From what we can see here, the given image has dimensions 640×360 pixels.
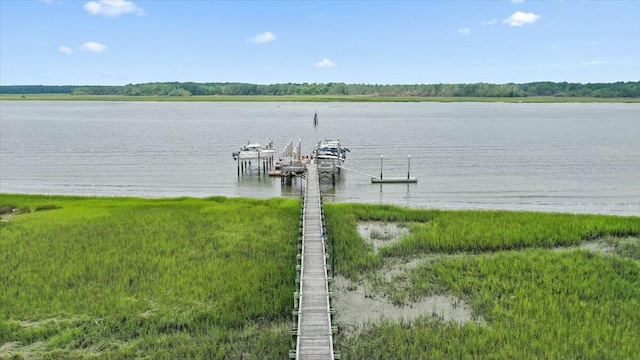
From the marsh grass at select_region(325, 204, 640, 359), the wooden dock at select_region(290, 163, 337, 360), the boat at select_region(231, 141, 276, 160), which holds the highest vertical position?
the boat at select_region(231, 141, 276, 160)

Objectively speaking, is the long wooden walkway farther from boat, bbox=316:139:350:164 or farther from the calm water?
boat, bbox=316:139:350:164

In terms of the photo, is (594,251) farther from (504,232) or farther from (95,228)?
(95,228)

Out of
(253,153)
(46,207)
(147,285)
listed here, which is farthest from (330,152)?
(147,285)

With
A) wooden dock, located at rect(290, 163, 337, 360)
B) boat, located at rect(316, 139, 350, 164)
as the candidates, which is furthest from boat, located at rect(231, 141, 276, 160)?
wooden dock, located at rect(290, 163, 337, 360)

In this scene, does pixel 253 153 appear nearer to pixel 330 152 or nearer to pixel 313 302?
pixel 330 152

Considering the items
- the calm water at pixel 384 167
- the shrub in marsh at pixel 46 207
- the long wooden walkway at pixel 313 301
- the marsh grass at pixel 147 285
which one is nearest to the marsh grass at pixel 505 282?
the long wooden walkway at pixel 313 301

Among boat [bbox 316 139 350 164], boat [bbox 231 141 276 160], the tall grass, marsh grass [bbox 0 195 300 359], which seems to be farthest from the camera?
boat [bbox 231 141 276 160]
